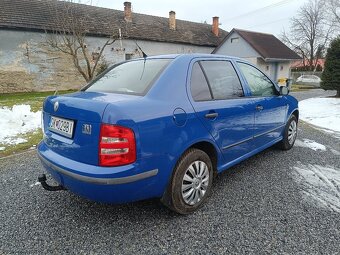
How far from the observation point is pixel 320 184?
3.74m

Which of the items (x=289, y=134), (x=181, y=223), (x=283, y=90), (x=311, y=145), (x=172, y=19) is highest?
(x=172, y=19)

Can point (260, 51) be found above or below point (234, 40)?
below

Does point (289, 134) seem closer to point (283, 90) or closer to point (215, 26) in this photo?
point (283, 90)

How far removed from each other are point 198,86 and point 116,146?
1.22 meters

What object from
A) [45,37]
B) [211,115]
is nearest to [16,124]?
[211,115]

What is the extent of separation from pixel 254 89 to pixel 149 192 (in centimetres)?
229

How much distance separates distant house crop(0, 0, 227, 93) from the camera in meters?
17.3

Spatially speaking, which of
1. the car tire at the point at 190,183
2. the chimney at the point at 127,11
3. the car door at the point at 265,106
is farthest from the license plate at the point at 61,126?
the chimney at the point at 127,11

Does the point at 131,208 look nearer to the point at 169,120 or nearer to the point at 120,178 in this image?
the point at 120,178

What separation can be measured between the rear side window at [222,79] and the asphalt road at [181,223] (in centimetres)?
123

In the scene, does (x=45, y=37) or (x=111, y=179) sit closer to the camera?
(x=111, y=179)

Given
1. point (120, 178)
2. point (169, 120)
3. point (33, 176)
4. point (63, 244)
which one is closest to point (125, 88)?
point (169, 120)

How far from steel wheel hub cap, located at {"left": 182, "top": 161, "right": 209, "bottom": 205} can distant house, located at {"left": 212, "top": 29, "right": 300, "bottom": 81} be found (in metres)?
24.8

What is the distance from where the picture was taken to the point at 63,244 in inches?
99.0
